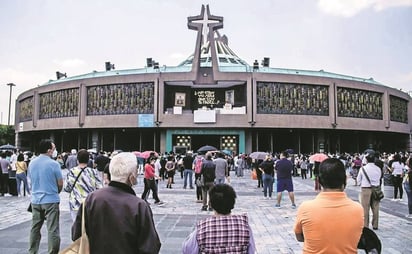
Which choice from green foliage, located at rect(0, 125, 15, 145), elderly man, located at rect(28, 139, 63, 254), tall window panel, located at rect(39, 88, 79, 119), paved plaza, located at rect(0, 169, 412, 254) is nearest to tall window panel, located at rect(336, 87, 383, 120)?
paved plaza, located at rect(0, 169, 412, 254)

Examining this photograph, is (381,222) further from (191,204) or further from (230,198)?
(230,198)

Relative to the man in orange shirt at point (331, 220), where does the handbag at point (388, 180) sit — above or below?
below

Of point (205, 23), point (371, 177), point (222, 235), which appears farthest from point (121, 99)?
point (222, 235)

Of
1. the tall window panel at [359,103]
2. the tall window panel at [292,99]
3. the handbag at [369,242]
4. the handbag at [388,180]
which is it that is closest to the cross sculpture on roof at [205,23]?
the tall window panel at [292,99]

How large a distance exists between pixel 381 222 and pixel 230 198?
23.3ft

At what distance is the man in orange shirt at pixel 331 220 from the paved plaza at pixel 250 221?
3.43m

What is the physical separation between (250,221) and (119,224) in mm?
6458

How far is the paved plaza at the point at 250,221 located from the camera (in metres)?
6.19

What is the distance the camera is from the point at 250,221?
8.48 meters

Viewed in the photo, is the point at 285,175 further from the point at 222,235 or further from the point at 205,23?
the point at 205,23

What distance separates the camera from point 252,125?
35969 millimetres

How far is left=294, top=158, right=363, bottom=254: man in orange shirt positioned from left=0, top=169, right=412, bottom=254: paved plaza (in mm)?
3433

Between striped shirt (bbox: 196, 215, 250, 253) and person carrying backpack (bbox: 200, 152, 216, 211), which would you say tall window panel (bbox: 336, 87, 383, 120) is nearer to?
person carrying backpack (bbox: 200, 152, 216, 211)

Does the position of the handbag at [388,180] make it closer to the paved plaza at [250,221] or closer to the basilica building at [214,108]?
the paved plaza at [250,221]
